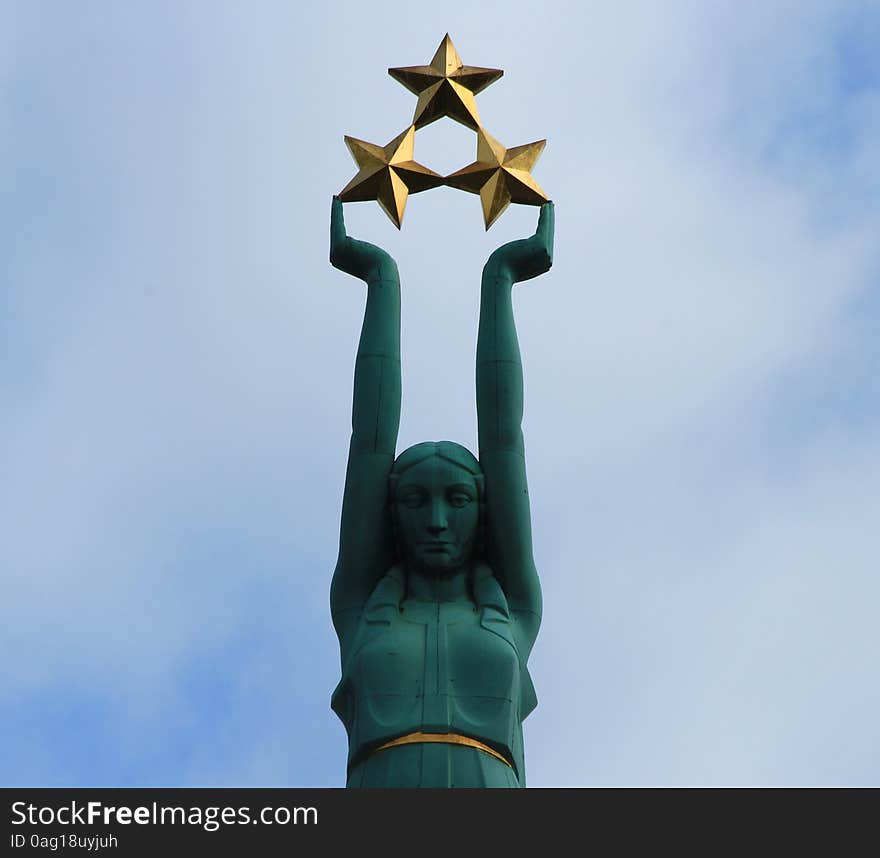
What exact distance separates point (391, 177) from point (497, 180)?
2.86 feet

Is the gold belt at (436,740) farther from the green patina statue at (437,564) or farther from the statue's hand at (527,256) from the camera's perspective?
the statue's hand at (527,256)

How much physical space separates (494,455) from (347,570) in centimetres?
146

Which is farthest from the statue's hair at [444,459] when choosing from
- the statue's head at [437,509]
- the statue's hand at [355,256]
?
the statue's hand at [355,256]

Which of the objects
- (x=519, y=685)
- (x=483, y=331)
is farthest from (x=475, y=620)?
(x=483, y=331)

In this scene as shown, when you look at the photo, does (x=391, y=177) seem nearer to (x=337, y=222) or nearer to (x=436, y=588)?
(x=337, y=222)

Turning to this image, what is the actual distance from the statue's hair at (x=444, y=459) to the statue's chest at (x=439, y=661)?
0.78 m

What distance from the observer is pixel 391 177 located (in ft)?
57.8

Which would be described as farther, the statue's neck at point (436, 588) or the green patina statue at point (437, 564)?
the statue's neck at point (436, 588)

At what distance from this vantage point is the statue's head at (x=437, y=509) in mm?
16438

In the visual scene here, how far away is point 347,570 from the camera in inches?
658

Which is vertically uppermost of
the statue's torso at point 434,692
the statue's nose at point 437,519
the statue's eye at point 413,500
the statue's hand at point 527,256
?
the statue's hand at point 527,256

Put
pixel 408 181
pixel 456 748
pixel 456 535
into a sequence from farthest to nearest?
pixel 408 181 < pixel 456 535 < pixel 456 748
